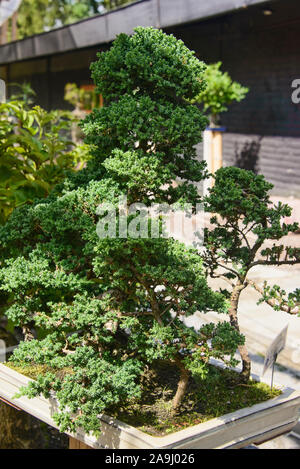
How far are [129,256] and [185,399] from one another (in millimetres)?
604

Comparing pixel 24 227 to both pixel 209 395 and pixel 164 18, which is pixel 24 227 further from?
pixel 164 18

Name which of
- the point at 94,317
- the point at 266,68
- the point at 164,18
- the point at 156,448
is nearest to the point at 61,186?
the point at 94,317

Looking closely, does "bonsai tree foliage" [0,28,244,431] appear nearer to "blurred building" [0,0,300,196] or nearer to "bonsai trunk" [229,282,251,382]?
"bonsai trunk" [229,282,251,382]

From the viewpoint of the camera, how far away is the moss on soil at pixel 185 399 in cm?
183

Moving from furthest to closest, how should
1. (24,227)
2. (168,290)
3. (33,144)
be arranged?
(33,144)
(24,227)
(168,290)

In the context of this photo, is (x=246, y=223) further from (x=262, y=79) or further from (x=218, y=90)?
(x=262, y=79)

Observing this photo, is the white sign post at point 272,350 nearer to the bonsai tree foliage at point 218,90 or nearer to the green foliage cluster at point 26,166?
the green foliage cluster at point 26,166

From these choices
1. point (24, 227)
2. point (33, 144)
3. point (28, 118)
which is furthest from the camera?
point (28, 118)

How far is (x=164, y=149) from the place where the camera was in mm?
1829

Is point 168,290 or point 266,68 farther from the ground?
point 266,68

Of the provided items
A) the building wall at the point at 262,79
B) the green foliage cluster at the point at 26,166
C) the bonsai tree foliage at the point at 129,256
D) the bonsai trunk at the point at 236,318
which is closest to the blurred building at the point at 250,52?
the building wall at the point at 262,79

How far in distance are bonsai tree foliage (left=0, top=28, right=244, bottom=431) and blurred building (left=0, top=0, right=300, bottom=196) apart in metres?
3.77

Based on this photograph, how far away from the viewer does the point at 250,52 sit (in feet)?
22.1
